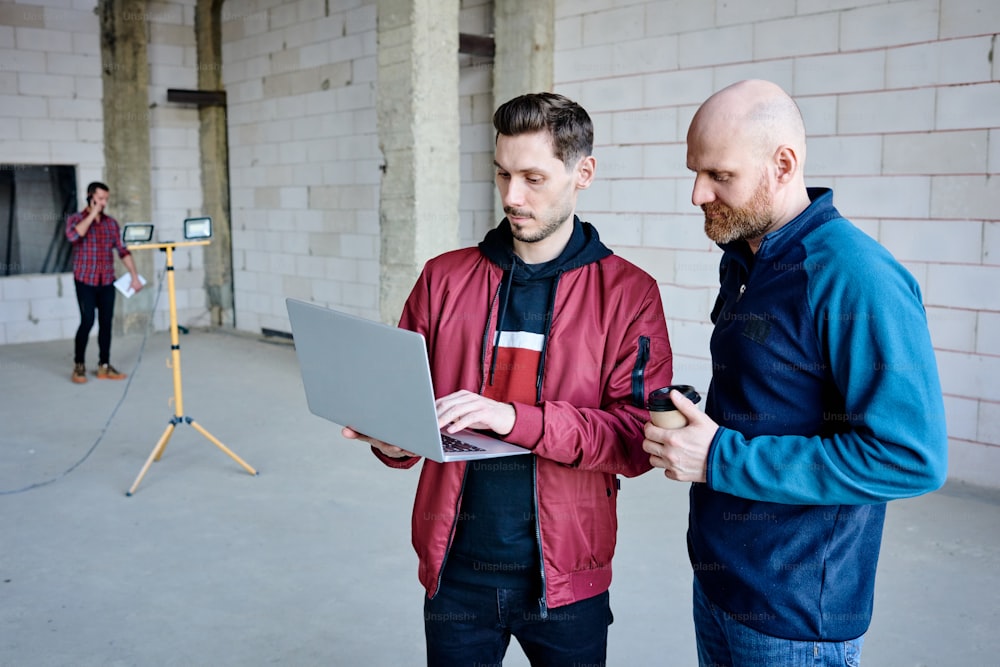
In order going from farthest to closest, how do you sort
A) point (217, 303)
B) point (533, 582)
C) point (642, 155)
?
1. point (217, 303)
2. point (642, 155)
3. point (533, 582)

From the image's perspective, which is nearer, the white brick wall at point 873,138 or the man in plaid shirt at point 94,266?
the white brick wall at point 873,138

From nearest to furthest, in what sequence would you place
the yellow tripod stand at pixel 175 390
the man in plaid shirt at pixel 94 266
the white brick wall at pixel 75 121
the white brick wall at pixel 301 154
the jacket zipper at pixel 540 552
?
the jacket zipper at pixel 540 552 < the yellow tripod stand at pixel 175 390 < the man in plaid shirt at pixel 94 266 < the white brick wall at pixel 301 154 < the white brick wall at pixel 75 121

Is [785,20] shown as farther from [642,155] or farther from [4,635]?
[4,635]

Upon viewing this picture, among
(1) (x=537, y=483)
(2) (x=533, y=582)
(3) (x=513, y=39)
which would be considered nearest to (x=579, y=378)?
(1) (x=537, y=483)

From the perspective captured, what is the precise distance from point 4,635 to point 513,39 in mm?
4625

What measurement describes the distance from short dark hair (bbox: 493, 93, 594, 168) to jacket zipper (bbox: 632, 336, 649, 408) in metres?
0.34

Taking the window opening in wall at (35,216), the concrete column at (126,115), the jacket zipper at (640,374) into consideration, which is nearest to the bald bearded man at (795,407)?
the jacket zipper at (640,374)

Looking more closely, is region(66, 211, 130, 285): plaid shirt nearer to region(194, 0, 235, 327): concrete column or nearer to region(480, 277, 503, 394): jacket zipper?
region(194, 0, 235, 327): concrete column

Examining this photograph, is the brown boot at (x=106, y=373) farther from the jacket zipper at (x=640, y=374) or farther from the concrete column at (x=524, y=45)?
the jacket zipper at (x=640, y=374)

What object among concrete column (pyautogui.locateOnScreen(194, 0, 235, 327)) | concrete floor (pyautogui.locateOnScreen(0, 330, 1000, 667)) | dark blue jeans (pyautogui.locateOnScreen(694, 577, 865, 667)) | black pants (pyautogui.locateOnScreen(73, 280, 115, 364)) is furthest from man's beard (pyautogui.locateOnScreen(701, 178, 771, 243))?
concrete column (pyautogui.locateOnScreen(194, 0, 235, 327))

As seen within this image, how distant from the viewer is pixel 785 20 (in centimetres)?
467

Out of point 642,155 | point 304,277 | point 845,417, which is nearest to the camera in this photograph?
point 845,417

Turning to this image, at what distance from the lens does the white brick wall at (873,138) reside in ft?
13.4

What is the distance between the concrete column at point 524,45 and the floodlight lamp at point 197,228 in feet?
7.23
